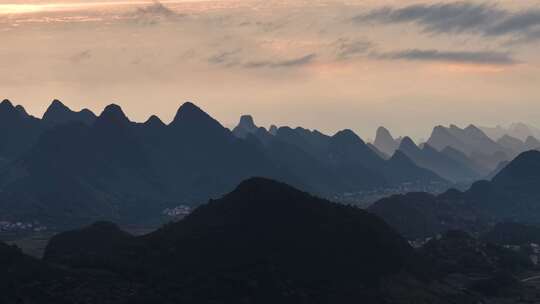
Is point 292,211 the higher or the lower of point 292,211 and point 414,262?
the higher

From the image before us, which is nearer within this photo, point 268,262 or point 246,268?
point 246,268

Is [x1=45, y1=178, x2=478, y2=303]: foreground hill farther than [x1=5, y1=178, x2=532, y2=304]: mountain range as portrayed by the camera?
Yes

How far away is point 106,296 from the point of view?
516ft

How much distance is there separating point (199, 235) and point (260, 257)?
60.0 ft

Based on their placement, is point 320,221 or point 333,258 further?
point 320,221

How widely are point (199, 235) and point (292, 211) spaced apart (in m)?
23.2

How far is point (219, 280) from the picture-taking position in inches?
6673

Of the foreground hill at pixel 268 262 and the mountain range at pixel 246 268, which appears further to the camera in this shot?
the foreground hill at pixel 268 262

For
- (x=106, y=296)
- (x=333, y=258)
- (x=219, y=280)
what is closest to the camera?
(x=106, y=296)

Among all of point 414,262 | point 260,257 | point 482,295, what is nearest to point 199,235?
point 260,257

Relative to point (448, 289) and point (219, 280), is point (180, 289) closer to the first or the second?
point (219, 280)

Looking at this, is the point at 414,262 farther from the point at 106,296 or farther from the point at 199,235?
the point at 106,296

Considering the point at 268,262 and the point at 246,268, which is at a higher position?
the point at 268,262

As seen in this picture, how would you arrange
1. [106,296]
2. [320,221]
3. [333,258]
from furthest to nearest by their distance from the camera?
[320,221] → [333,258] → [106,296]
